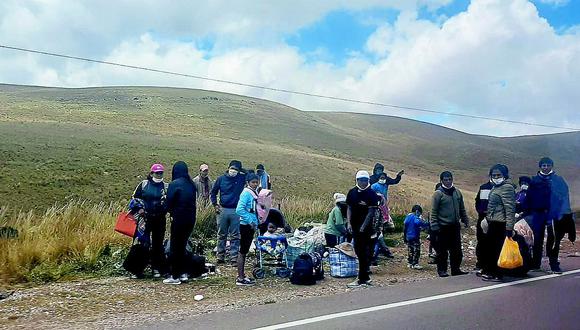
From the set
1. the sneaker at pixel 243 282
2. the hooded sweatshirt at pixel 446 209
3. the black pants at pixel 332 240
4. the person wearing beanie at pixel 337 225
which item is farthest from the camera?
the black pants at pixel 332 240

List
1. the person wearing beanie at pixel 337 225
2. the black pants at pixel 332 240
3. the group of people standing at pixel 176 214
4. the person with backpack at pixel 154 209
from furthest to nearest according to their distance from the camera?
the black pants at pixel 332 240 < the person wearing beanie at pixel 337 225 < the person with backpack at pixel 154 209 < the group of people standing at pixel 176 214

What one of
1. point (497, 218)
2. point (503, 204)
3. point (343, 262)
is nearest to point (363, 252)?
point (343, 262)

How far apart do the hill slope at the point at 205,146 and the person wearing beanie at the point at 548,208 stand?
18.5 m

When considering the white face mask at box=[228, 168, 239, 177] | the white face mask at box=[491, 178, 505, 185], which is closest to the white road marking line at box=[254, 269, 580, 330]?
the white face mask at box=[491, 178, 505, 185]

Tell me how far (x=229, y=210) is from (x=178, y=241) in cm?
167

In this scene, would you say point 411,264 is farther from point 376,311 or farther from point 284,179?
point 284,179

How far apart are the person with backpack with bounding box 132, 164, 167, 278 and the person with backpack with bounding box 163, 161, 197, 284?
30 cm

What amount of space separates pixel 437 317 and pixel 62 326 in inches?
170

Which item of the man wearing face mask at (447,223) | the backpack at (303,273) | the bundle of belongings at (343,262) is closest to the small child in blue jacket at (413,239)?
the man wearing face mask at (447,223)

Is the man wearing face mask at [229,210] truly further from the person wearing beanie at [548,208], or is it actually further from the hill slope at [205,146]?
the hill slope at [205,146]

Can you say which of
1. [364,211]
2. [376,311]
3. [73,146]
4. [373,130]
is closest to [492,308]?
[376,311]

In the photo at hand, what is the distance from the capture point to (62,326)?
22.8 feet

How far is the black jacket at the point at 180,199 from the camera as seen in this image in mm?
9219

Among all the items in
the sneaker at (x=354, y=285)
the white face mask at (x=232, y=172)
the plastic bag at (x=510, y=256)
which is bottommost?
the sneaker at (x=354, y=285)
